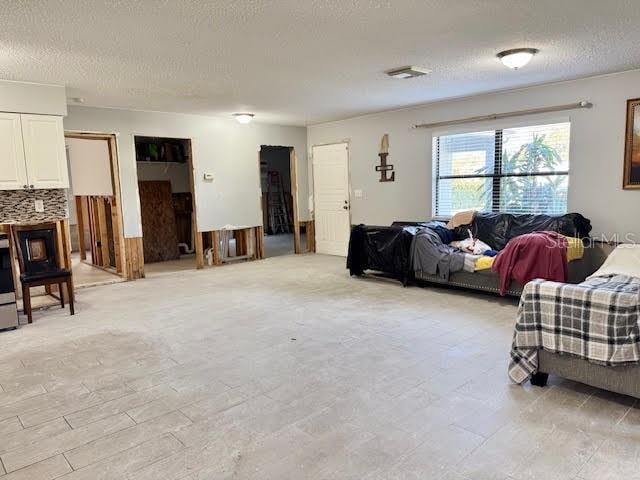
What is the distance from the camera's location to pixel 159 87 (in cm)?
511

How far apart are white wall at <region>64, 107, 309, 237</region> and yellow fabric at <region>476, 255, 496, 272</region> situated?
4.29m

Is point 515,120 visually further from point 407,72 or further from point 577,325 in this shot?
point 577,325

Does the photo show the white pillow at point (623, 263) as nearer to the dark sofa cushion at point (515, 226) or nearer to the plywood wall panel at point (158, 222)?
the dark sofa cushion at point (515, 226)

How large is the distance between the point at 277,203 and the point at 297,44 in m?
9.46

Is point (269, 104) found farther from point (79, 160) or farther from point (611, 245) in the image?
point (611, 245)

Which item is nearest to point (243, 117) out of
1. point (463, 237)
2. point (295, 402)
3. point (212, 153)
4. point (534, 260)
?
point (212, 153)

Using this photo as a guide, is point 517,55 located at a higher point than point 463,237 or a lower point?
higher

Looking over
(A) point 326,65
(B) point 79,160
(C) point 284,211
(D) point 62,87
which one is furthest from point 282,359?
(C) point 284,211

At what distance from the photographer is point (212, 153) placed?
7.48 m

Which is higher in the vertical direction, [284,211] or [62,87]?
[62,87]

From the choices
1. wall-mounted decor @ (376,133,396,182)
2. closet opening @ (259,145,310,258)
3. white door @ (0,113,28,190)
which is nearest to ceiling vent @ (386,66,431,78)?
wall-mounted decor @ (376,133,396,182)

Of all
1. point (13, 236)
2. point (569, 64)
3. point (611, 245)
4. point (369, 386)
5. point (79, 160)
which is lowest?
point (369, 386)

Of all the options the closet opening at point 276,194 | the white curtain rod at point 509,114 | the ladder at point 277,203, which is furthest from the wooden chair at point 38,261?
the ladder at point 277,203

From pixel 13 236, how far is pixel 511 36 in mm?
5534
